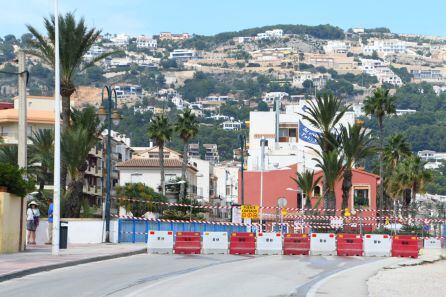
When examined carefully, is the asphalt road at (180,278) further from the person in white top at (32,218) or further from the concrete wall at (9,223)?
the person in white top at (32,218)

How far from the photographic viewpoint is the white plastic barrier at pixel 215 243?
40.9 meters

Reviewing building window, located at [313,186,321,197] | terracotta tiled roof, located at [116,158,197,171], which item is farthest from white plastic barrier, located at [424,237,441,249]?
terracotta tiled roof, located at [116,158,197,171]

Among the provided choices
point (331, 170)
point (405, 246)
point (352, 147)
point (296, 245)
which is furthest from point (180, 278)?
point (331, 170)

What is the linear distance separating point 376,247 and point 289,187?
5859cm

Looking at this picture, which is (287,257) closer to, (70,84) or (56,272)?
(56,272)

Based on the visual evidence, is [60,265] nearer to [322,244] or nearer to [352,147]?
[322,244]

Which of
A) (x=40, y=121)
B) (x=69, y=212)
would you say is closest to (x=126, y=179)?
(x=40, y=121)

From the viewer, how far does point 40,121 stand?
10356 cm

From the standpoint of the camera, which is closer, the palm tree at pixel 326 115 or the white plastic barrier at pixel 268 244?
the white plastic barrier at pixel 268 244

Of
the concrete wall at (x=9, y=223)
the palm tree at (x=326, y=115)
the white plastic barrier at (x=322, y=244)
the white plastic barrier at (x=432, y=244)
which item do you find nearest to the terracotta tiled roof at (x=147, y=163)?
the palm tree at (x=326, y=115)

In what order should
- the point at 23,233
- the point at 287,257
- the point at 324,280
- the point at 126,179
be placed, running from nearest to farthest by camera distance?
the point at 324,280
the point at 23,233
the point at 287,257
the point at 126,179

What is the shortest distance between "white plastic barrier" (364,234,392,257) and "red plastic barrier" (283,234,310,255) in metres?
2.77

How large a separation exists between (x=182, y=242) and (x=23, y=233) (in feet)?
22.4

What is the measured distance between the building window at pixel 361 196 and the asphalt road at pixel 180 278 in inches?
2455
